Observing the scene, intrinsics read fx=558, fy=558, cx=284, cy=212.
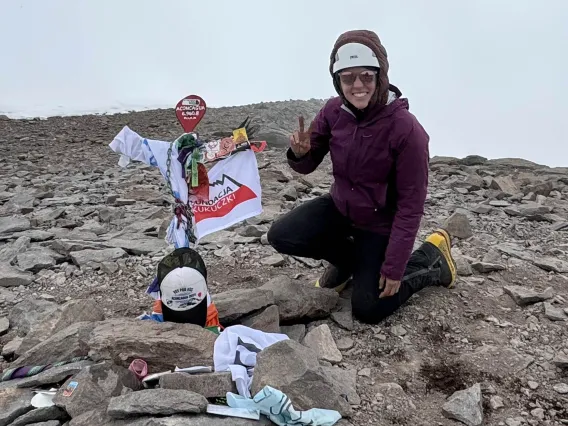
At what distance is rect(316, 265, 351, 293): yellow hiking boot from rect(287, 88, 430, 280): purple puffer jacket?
597 mm

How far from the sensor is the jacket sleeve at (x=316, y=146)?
4.54 metres

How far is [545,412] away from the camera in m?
3.39

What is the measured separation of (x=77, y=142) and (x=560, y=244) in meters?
11.6

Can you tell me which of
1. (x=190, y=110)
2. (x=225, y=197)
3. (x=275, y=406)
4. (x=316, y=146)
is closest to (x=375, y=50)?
(x=316, y=146)

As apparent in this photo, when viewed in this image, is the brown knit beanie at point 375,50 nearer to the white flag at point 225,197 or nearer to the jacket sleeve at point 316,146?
the jacket sleeve at point 316,146

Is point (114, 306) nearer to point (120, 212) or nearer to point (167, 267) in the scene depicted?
point (167, 267)

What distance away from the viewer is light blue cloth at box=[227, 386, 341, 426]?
2.95 m

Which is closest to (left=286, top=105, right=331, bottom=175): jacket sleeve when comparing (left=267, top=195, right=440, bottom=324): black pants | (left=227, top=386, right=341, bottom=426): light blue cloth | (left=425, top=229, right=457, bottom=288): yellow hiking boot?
(left=267, top=195, right=440, bottom=324): black pants

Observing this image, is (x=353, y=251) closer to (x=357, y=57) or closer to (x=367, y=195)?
(x=367, y=195)

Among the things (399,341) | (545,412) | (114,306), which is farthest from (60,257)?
(545,412)

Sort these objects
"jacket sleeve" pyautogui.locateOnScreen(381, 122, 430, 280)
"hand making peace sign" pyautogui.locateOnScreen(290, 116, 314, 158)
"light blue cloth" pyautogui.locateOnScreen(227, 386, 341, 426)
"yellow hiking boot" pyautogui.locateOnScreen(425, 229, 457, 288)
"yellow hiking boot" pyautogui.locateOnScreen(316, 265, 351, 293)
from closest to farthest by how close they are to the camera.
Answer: "light blue cloth" pyautogui.locateOnScreen(227, 386, 341, 426), "jacket sleeve" pyautogui.locateOnScreen(381, 122, 430, 280), "hand making peace sign" pyautogui.locateOnScreen(290, 116, 314, 158), "yellow hiking boot" pyautogui.locateOnScreen(425, 229, 457, 288), "yellow hiking boot" pyautogui.locateOnScreen(316, 265, 351, 293)

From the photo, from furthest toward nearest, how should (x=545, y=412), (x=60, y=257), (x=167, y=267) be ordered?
(x=60, y=257)
(x=167, y=267)
(x=545, y=412)

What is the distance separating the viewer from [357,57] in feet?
12.6

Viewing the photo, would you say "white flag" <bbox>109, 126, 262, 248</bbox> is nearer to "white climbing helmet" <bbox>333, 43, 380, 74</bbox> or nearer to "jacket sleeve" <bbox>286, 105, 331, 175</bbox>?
"jacket sleeve" <bbox>286, 105, 331, 175</bbox>
